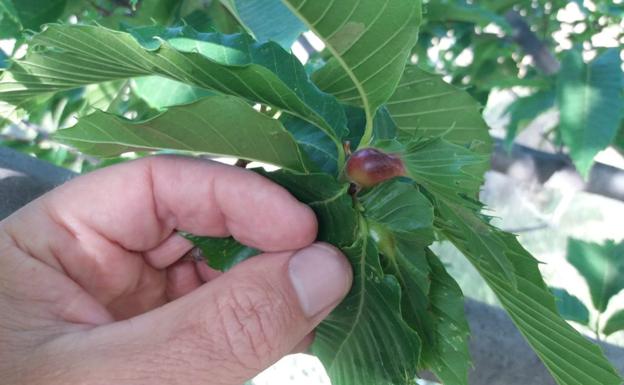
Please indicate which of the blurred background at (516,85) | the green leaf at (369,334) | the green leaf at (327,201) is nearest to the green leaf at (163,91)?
the blurred background at (516,85)

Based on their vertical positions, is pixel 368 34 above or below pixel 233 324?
above

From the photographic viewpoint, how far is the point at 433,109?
614 millimetres

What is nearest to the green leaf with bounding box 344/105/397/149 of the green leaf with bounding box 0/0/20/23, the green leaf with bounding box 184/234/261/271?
the green leaf with bounding box 184/234/261/271

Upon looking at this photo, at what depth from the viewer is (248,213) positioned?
583 millimetres

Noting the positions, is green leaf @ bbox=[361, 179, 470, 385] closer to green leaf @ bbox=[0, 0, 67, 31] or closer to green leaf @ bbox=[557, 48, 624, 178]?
green leaf @ bbox=[557, 48, 624, 178]

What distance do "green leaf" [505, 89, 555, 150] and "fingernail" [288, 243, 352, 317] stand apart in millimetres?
672

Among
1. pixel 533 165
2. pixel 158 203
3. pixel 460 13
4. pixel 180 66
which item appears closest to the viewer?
pixel 180 66

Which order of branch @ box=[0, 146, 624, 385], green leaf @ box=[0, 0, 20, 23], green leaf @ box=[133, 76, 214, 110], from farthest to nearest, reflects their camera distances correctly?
green leaf @ box=[0, 0, 20, 23], branch @ box=[0, 146, 624, 385], green leaf @ box=[133, 76, 214, 110]

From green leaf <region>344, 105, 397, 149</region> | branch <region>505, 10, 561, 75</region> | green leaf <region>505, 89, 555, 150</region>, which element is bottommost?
green leaf <region>505, 89, 555, 150</region>

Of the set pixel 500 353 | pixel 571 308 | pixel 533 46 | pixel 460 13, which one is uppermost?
pixel 460 13

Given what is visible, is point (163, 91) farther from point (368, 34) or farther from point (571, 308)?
point (571, 308)

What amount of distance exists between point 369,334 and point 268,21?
0.31 m

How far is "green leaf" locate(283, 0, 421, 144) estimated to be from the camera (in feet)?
1.38

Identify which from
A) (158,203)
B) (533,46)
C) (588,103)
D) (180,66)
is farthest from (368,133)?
(533,46)
